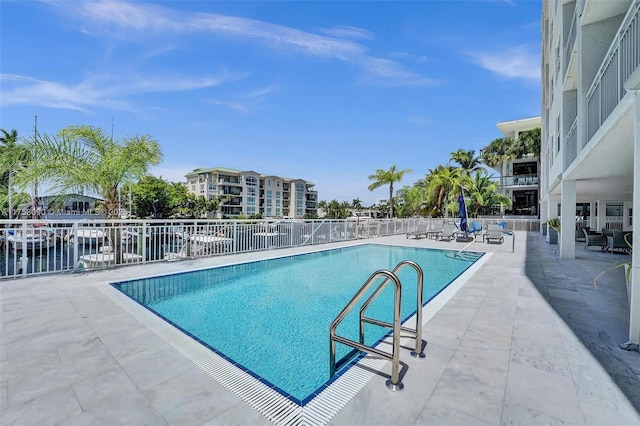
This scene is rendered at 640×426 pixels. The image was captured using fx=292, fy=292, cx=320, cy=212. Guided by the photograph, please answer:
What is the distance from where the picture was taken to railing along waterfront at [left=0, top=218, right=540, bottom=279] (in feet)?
21.1

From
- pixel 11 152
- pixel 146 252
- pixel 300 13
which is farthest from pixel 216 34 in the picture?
pixel 146 252

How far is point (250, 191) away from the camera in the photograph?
205 feet

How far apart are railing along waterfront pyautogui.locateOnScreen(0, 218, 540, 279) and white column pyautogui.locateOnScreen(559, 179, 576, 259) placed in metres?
8.69

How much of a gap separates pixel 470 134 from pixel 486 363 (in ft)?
117

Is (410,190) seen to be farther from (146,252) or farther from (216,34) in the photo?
(146,252)

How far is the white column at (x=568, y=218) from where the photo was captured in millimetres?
9508

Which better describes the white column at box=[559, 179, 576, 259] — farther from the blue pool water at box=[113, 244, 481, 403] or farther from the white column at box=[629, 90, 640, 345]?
the white column at box=[629, 90, 640, 345]

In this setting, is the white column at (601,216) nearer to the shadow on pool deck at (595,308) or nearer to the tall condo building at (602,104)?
the tall condo building at (602,104)

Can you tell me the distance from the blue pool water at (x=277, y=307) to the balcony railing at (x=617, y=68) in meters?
4.28

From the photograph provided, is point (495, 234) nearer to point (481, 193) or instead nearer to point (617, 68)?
point (617, 68)

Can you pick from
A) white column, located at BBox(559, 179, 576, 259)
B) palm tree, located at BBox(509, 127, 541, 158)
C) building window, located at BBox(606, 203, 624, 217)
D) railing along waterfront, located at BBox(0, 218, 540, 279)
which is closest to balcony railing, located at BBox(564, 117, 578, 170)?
white column, located at BBox(559, 179, 576, 259)

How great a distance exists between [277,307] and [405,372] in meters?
3.01

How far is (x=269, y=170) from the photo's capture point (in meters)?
66.9

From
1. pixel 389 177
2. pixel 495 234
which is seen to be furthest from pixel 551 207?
pixel 389 177
